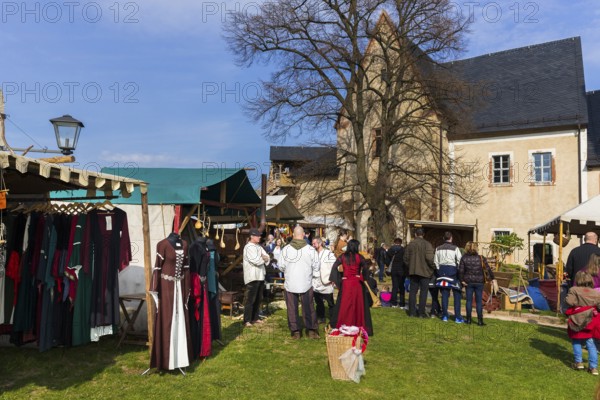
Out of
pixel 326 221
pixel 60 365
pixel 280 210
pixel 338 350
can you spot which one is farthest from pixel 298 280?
pixel 326 221

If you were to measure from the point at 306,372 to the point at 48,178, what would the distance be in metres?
3.82

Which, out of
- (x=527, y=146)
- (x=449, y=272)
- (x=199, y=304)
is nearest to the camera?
(x=199, y=304)

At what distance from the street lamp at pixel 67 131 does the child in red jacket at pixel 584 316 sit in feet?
23.2

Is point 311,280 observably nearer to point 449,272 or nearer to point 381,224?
point 449,272

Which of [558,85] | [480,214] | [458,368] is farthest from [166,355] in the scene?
[558,85]

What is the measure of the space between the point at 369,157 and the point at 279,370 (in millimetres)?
22700

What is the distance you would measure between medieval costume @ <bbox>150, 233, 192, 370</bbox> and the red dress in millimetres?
2626

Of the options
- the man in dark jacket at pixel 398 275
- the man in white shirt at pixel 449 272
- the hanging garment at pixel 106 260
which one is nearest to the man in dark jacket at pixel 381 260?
the man in dark jacket at pixel 398 275

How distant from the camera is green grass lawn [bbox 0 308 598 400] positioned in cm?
578

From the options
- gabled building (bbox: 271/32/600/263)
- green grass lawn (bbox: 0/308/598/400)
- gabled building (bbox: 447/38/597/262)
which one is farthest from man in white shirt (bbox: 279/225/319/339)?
gabled building (bbox: 447/38/597/262)

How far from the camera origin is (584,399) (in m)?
5.75

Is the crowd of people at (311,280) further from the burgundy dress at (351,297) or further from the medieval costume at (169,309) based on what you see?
the medieval costume at (169,309)

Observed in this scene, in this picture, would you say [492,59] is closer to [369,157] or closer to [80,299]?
[369,157]

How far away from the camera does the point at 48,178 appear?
19.1 feet
